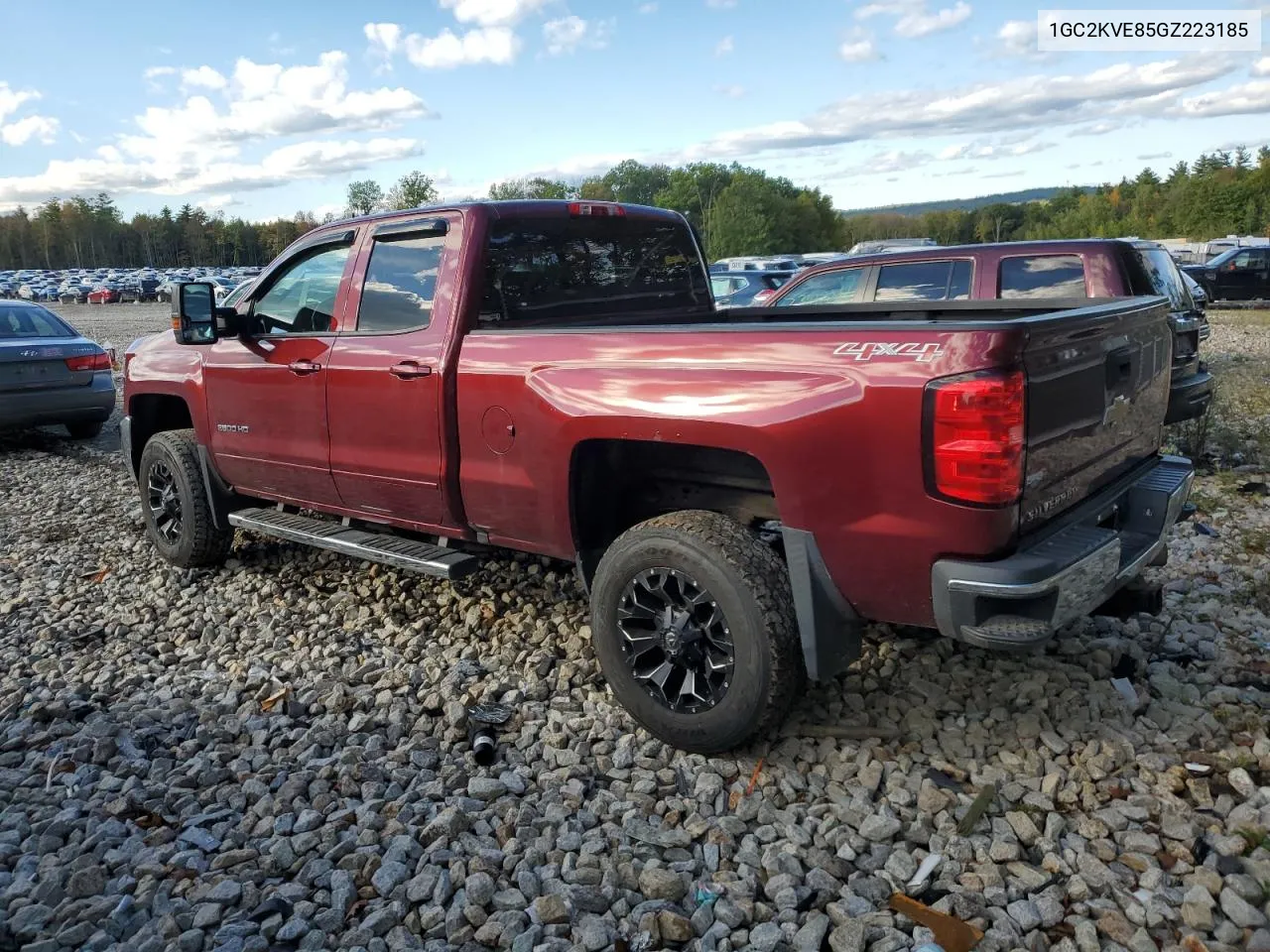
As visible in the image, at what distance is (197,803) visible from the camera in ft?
11.3

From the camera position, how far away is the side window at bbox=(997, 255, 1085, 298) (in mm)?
7254

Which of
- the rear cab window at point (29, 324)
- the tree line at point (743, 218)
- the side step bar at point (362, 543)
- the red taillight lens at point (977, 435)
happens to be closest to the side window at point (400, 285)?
the side step bar at point (362, 543)

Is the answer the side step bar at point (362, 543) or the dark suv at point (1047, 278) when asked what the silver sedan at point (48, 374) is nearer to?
the side step bar at point (362, 543)

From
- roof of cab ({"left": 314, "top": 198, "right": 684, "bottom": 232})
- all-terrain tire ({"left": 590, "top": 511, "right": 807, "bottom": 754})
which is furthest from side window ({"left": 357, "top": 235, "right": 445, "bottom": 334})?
all-terrain tire ({"left": 590, "top": 511, "right": 807, "bottom": 754})

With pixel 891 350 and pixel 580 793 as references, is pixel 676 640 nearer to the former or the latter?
pixel 580 793

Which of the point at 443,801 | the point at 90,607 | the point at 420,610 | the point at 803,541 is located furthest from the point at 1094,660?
the point at 90,607

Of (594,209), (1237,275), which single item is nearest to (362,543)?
(594,209)

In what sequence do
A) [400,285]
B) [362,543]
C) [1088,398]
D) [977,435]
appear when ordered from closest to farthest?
[977,435] → [1088,398] → [400,285] → [362,543]

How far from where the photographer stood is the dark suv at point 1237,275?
24125 millimetres

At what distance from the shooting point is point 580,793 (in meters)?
3.42

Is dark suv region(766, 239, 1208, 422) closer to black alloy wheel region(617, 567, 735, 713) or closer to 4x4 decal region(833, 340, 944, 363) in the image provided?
black alloy wheel region(617, 567, 735, 713)

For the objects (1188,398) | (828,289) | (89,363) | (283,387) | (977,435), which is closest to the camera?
(977,435)

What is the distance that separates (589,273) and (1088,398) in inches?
96.8

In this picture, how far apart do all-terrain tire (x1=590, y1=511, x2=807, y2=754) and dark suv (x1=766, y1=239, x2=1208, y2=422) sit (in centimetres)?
361
